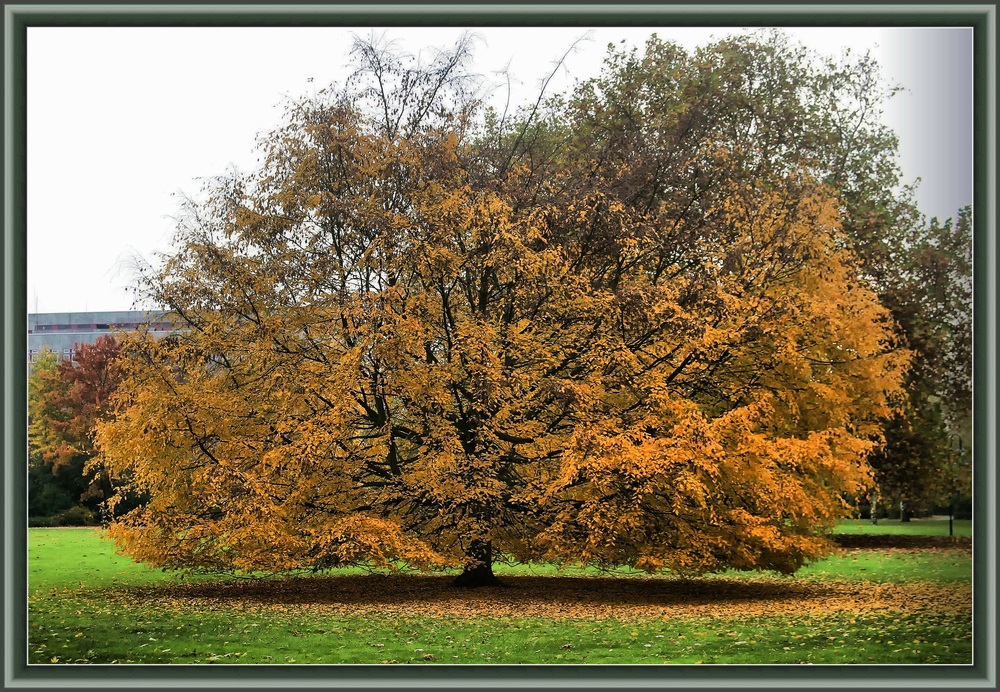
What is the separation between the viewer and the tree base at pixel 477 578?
14539mm

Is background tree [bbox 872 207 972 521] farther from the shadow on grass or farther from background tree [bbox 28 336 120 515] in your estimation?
background tree [bbox 28 336 120 515]

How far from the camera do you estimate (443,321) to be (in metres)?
14.0

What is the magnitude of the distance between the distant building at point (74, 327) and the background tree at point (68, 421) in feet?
0.37

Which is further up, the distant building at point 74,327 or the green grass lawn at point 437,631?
the distant building at point 74,327

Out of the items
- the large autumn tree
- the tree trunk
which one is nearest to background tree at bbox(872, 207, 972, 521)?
the large autumn tree

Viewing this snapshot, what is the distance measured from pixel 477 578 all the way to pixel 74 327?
6.17 meters

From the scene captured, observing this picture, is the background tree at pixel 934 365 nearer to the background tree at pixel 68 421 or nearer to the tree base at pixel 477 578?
the tree base at pixel 477 578

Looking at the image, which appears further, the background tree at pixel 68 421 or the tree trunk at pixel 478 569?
the tree trunk at pixel 478 569

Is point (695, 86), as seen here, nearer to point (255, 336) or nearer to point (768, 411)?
point (768, 411)

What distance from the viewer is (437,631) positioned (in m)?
11.7

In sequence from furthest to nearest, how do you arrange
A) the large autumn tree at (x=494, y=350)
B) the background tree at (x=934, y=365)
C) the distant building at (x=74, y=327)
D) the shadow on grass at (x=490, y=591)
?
Answer: the shadow on grass at (x=490, y=591), the large autumn tree at (x=494, y=350), the distant building at (x=74, y=327), the background tree at (x=934, y=365)

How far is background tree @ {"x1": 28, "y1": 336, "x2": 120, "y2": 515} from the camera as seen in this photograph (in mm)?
11445

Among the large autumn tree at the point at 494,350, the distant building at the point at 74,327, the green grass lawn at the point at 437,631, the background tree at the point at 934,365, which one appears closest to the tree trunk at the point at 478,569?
the large autumn tree at the point at 494,350
